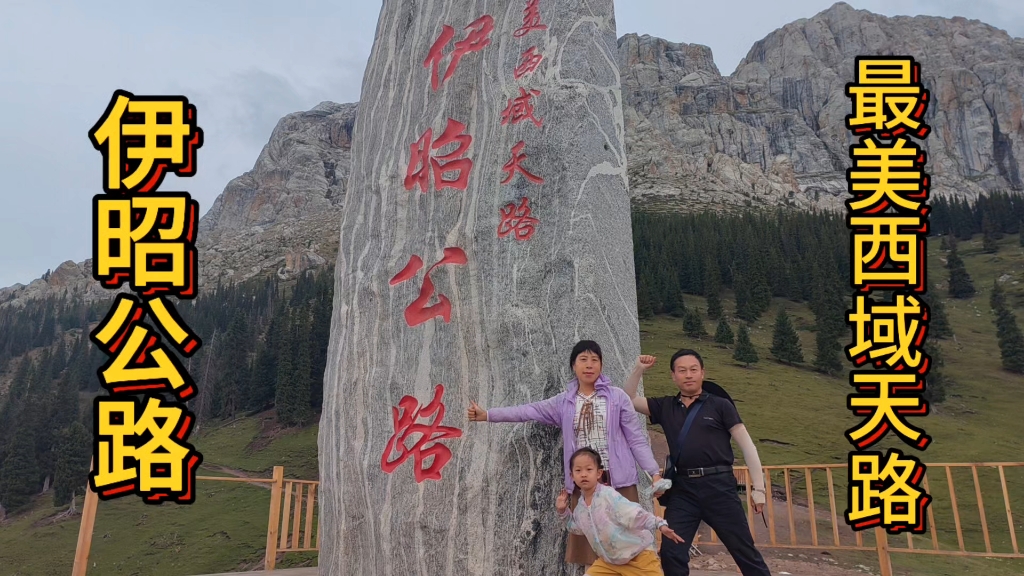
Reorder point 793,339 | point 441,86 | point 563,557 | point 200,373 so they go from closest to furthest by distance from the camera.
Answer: point 563,557 → point 441,86 → point 793,339 → point 200,373

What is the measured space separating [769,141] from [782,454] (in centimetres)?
8215

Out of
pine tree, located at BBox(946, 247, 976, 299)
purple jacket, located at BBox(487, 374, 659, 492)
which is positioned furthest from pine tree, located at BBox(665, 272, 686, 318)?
purple jacket, located at BBox(487, 374, 659, 492)

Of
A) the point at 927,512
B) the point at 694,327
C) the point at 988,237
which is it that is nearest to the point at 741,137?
the point at 988,237

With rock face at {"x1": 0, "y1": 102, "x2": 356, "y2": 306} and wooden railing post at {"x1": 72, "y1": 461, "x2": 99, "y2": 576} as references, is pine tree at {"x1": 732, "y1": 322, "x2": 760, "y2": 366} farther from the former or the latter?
rock face at {"x1": 0, "y1": 102, "x2": 356, "y2": 306}

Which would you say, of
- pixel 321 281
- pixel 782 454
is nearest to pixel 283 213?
pixel 321 281

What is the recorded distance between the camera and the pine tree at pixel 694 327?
98.1ft

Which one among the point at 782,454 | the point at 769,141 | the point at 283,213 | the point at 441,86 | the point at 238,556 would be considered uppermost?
the point at 769,141

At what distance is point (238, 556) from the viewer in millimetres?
14602

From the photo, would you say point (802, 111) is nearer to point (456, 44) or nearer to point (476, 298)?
point (456, 44)

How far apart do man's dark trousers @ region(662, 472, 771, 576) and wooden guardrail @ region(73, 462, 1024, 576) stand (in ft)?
9.86

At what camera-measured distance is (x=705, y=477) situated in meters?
2.82

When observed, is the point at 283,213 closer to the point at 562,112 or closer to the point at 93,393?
the point at 93,393

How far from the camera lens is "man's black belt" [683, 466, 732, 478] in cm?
281

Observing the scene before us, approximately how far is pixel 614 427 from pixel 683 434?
1.02ft
